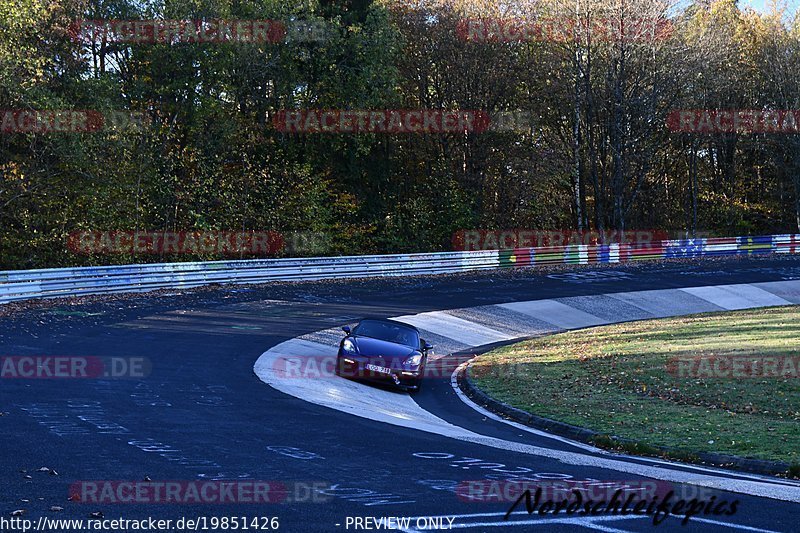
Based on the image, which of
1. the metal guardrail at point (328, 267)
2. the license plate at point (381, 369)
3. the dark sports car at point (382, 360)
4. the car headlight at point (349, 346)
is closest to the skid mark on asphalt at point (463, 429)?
the dark sports car at point (382, 360)

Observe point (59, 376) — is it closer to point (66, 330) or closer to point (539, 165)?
point (66, 330)

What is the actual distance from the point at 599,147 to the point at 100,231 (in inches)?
1280

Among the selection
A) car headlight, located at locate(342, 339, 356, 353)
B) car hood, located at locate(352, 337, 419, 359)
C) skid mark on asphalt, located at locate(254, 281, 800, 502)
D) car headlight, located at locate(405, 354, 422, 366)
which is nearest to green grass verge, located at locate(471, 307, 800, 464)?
car headlight, located at locate(405, 354, 422, 366)

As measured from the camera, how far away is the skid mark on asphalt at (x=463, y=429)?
34.0 ft

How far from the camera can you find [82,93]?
3628cm

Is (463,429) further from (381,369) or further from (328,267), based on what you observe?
(328,267)

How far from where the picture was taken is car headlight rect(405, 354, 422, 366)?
1888cm

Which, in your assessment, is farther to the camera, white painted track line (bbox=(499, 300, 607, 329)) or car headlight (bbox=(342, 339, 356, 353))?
white painted track line (bbox=(499, 300, 607, 329))

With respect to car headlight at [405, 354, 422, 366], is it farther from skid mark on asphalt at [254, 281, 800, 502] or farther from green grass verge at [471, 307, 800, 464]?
green grass verge at [471, 307, 800, 464]

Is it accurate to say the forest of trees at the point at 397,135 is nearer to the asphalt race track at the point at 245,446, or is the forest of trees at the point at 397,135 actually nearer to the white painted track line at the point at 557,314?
the asphalt race track at the point at 245,446

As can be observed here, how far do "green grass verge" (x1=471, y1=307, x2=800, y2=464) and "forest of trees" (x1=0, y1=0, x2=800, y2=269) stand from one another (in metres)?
20.0

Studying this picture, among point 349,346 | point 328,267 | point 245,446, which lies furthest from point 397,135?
point 245,446

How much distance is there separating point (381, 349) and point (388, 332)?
1.14 metres

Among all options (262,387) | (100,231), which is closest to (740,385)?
(262,387)
